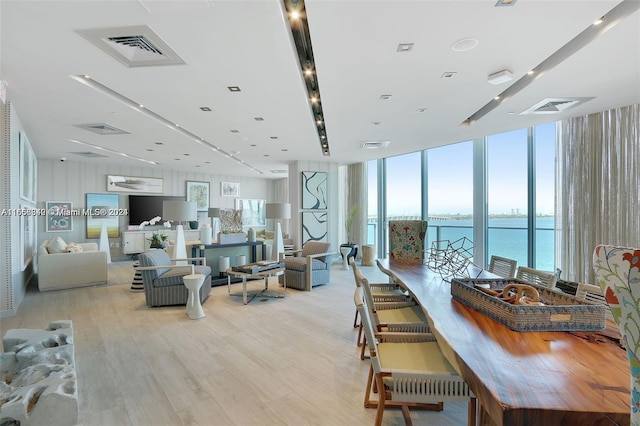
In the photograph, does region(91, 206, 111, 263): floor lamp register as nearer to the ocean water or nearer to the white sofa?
the white sofa

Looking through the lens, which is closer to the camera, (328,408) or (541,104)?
(328,408)

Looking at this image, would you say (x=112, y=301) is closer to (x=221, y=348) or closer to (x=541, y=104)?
(x=221, y=348)

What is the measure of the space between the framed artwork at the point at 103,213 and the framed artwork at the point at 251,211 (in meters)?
3.85

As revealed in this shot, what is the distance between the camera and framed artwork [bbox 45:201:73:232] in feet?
25.4

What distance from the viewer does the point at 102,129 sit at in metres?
4.93

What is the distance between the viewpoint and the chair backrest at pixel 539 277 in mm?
2197

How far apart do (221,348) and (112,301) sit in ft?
9.35

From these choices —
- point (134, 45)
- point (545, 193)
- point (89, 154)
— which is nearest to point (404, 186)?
point (545, 193)

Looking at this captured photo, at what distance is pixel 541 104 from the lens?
382 centimetres

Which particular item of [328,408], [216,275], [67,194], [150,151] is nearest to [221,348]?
[328,408]

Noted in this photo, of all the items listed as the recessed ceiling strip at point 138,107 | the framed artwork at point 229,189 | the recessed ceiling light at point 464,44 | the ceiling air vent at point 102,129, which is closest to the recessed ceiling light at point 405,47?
the recessed ceiling light at point 464,44

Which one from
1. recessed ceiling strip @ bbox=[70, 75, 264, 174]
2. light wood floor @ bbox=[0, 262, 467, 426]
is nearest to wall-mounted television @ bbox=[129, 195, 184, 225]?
recessed ceiling strip @ bbox=[70, 75, 264, 174]

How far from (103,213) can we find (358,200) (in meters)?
7.46

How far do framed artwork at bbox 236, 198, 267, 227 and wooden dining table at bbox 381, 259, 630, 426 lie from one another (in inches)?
411
